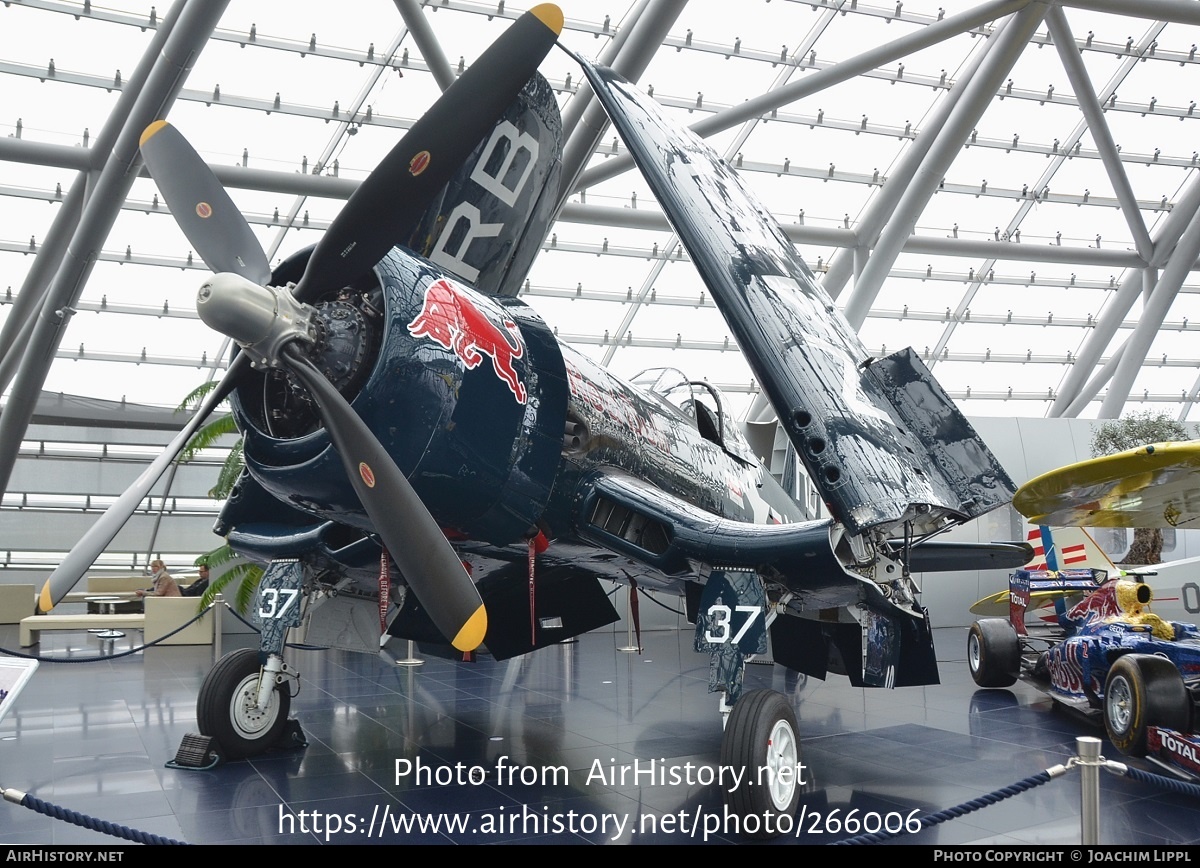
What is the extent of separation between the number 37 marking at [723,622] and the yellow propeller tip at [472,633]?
5.77 feet

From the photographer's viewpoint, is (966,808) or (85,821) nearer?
(85,821)

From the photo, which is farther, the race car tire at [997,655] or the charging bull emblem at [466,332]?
the race car tire at [997,655]

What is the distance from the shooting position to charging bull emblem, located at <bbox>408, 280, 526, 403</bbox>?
5066mm

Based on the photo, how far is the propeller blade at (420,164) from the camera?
4.80m

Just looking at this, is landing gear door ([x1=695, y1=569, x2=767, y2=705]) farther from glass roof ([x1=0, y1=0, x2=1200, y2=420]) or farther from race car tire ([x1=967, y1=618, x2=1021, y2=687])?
glass roof ([x1=0, y1=0, x2=1200, y2=420])

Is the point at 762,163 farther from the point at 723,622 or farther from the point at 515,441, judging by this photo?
the point at 515,441

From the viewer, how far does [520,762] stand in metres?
6.98

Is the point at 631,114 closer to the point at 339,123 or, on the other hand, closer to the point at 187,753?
the point at 187,753

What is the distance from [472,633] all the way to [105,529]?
240 centimetres

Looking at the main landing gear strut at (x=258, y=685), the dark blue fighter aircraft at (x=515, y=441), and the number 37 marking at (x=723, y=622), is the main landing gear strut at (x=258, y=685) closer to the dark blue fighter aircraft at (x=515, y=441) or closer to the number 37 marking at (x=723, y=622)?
the dark blue fighter aircraft at (x=515, y=441)

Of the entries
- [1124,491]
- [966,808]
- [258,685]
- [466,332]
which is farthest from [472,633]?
[1124,491]

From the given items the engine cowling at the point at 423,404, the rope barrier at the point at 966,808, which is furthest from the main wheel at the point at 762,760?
the engine cowling at the point at 423,404

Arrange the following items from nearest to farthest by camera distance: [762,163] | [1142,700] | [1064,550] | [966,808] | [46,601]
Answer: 1. [966,808]
2. [46,601]
3. [1142,700]
4. [1064,550]
5. [762,163]

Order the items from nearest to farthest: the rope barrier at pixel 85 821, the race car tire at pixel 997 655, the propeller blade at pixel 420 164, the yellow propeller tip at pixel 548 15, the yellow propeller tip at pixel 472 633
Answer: the rope barrier at pixel 85 821 < the yellow propeller tip at pixel 472 633 < the propeller blade at pixel 420 164 < the yellow propeller tip at pixel 548 15 < the race car tire at pixel 997 655
